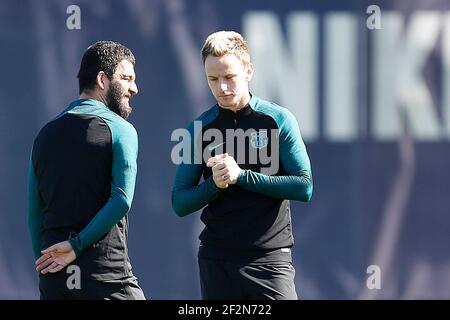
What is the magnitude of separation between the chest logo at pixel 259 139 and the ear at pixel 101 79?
57 cm

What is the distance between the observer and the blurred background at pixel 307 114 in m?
5.41

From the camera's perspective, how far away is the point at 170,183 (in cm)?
545

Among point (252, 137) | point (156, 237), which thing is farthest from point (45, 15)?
point (252, 137)

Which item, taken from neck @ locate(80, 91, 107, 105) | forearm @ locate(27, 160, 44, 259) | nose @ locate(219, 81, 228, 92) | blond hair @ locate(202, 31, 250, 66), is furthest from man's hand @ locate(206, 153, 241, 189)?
forearm @ locate(27, 160, 44, 259)

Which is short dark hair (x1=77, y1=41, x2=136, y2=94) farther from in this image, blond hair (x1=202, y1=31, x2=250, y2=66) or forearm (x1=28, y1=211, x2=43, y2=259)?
forearm (x1=28, y1=211, x2=43, y2=259)

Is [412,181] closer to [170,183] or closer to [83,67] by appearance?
[170,183]

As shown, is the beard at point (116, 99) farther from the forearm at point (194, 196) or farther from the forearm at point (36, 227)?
the forearm at point (36, 227)

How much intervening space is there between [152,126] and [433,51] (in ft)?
5.05

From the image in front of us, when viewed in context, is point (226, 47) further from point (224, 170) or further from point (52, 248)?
point (52, 248)

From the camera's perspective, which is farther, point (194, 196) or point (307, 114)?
point (307, 114)

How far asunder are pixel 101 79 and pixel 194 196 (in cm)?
54

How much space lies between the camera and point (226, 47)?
3.53 meters

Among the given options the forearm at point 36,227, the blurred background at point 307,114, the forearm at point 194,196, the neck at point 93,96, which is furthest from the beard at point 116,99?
the blurred background at point 307,114

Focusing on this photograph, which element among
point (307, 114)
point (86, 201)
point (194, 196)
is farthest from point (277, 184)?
point (307, 114)
